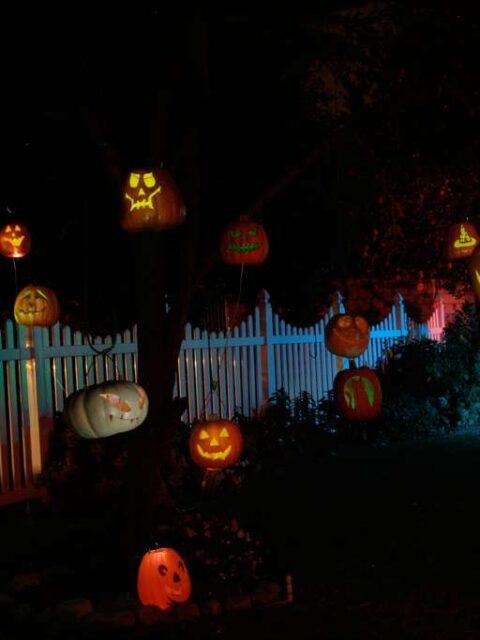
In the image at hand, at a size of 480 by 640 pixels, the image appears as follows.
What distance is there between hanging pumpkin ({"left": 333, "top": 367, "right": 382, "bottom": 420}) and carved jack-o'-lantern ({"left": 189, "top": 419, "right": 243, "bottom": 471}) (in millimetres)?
1743

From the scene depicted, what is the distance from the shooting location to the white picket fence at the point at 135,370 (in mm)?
8828

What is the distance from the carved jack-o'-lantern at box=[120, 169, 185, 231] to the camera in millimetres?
5930

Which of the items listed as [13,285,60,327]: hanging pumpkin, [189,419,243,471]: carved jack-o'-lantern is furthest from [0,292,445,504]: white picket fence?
[189,419,243,471]: carved jack-o'-lantern

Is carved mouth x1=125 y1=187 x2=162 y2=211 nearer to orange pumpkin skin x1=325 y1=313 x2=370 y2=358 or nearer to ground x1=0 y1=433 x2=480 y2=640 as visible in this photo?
ground x1=0 y1=433 x2=480 y2=640

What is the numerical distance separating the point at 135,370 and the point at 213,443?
337cm

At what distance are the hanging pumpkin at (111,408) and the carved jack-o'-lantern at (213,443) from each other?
1.22m

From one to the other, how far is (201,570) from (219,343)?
17.7ft

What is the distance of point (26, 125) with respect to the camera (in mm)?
8250

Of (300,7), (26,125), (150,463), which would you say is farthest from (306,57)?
(150,463)

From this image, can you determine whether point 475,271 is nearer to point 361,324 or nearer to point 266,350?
point 361,324

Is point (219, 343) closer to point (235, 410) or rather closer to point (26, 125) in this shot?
point (235, 410)

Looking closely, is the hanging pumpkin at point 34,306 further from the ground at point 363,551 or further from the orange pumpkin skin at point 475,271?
the orange pumpkin skin at point 475,271

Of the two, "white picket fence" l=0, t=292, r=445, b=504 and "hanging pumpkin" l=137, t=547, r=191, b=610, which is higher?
"white picket fence" l=0, t=292, r=445, b=504

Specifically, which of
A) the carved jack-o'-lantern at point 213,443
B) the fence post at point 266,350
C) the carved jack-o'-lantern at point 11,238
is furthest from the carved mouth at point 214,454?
the fence post at point 266,350
